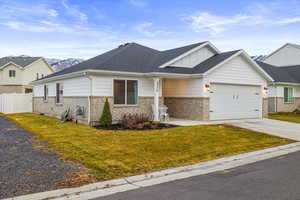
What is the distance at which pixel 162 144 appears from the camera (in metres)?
9.12

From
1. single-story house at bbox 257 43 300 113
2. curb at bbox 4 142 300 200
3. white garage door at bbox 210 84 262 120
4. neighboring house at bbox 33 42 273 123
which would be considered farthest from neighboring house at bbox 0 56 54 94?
curb at bbox 4 142 300 200

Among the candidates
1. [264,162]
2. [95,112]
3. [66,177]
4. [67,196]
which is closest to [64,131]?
[95,112]

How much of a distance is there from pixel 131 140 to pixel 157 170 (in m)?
3.64

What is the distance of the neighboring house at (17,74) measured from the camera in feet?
137

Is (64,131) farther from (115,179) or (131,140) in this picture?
(115,179)

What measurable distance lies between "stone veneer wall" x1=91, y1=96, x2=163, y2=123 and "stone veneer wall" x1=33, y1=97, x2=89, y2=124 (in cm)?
64

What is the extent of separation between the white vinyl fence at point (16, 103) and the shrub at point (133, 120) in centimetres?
1435

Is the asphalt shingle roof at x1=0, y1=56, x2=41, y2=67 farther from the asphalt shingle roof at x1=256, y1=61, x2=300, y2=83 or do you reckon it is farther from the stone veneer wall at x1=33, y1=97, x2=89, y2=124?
the asphalt shingle roof at x1=256, y1=61, x2=300, y2=83

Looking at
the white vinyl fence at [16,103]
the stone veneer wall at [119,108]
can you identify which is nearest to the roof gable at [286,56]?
the stone veneer wall at [119,108]

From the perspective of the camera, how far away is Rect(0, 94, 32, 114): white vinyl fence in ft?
77.7

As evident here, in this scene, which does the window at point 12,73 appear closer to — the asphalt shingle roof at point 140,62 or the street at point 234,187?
the asphalt shingle roof at point 140,62

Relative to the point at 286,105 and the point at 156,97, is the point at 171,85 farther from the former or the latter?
the point at 286,105

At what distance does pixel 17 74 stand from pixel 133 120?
35670 millimetres

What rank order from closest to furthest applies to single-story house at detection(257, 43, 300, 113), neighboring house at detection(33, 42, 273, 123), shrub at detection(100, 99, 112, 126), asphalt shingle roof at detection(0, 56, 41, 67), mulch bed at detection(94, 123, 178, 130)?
1. mulch bed at detection(94, 123, 178, 130)
2. shrub at detection(100, 99, 112, 126)
3. neighboring house at detection(33, 42, 273, 123)
4. single-story house at detection(257, 43, 300, 113)
5. asphalt shingle roof at detection(0, 56, 41, 67)
